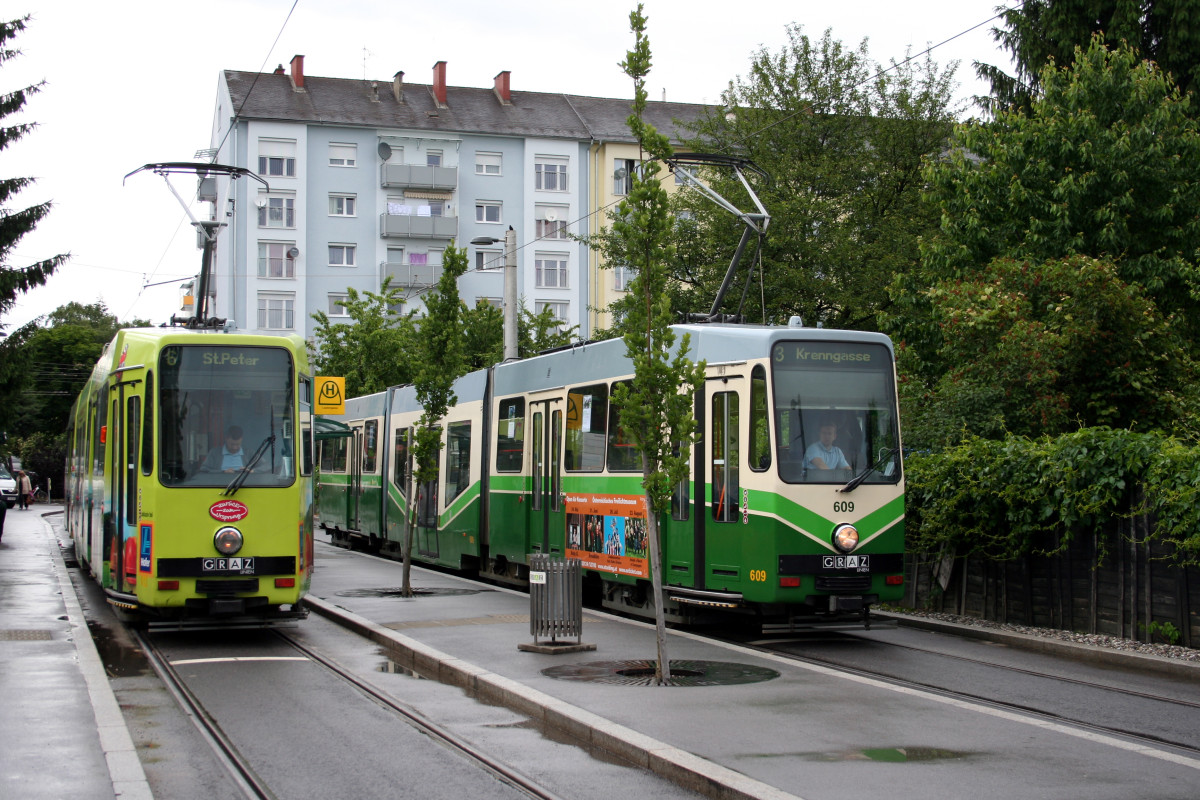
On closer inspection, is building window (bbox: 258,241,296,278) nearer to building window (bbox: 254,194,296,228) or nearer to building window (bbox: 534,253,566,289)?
building window (bbox: 254,194,296,228)

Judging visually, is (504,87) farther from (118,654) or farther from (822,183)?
(118,654)

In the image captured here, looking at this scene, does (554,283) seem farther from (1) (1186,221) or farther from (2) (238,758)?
(2) (238,758)

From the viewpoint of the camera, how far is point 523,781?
6957mm

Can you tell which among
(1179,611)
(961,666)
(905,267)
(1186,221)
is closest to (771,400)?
(961,666)

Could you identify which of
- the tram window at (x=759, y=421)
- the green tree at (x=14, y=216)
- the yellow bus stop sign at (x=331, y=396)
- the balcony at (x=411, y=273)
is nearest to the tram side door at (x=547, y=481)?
the tram window at (x=759, y=421)

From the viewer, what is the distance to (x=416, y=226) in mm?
60688

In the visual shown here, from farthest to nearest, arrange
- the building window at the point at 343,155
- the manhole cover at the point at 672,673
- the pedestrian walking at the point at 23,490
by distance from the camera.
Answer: the building window at the point at 343,155
the pedestrian walking at the point at 23,490
the manhole cover at the point at 672,673

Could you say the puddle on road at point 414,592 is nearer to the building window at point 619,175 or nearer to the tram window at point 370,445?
the tram window at point 370,445

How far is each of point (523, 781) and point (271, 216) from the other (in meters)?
54.3

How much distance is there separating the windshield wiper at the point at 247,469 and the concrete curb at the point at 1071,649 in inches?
283

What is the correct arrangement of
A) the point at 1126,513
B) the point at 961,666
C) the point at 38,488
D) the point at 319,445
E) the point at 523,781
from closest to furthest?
the point at 523,781, the point at 961,666, the point at 1126,513, the point at 319,445, the point at 38,488

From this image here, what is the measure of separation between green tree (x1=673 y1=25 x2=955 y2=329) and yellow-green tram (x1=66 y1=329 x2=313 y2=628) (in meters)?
19.9

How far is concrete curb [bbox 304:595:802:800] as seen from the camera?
21.5 ft

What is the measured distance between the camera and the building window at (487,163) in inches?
2470
